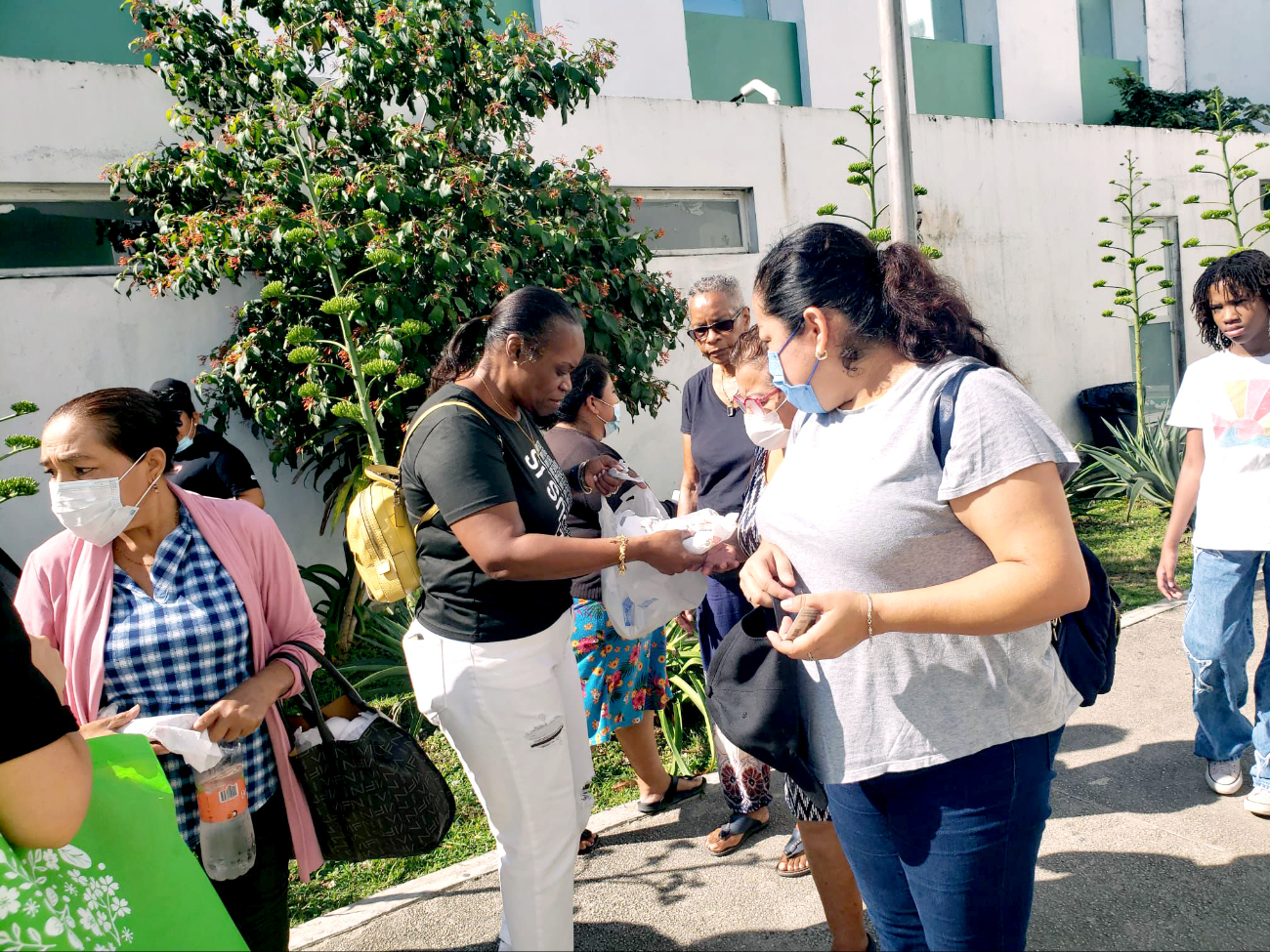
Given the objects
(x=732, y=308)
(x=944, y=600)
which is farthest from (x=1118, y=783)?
(x=944, y=600)

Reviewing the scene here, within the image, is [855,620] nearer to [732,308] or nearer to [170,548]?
[170,548]

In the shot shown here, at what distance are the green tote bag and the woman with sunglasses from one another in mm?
1970

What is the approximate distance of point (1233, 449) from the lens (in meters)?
3.49

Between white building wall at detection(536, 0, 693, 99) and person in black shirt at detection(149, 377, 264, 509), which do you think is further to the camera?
white building wall at detection(536, 0, 693, 99)

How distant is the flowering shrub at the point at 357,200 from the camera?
512cm

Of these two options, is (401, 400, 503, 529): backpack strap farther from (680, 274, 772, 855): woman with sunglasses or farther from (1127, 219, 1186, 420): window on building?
(1127, 219, 1186, 420): window on building

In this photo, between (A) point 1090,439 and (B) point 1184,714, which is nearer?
(B) point 1184,714

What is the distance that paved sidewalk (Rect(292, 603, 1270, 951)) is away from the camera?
295 centimetres

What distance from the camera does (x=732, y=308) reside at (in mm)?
3768

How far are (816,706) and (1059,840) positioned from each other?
211 centimetres

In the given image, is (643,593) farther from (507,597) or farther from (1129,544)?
(1129,544)

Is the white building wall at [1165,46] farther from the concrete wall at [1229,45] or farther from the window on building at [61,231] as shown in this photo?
the window on building at [61,231]

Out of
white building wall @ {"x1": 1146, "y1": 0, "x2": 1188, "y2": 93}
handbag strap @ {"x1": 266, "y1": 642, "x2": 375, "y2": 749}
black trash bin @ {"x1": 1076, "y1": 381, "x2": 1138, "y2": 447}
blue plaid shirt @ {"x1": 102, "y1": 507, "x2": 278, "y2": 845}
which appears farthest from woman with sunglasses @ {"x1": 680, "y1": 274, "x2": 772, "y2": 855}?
white building wall @ {"x1": 1146, "y1": 0, "x2": 1188, "y2": 93}

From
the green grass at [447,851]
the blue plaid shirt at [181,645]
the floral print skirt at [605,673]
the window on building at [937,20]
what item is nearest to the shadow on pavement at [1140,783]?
the green grass at [447,851]
